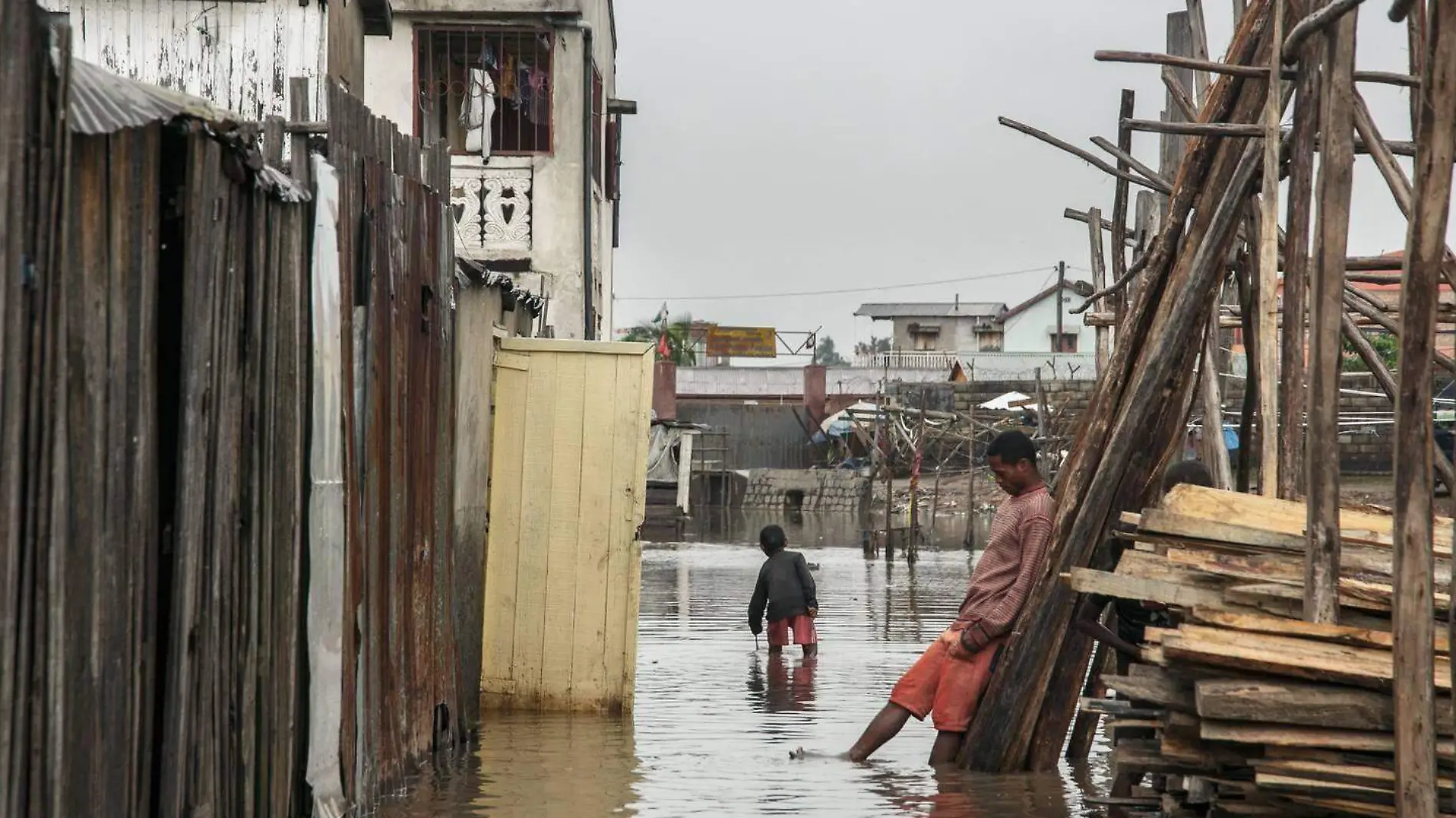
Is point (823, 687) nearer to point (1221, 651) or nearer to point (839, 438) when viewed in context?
point (1221, 651)

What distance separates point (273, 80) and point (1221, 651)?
374 inches

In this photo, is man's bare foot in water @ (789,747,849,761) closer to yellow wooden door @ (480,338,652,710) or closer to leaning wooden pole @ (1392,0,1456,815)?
yellow wooden door @ (480,338,652,710)

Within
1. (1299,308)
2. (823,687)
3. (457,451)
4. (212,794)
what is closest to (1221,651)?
(1299,308)

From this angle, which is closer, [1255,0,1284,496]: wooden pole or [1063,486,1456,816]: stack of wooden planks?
[1063,486,1456,816]: stack of wooden planks

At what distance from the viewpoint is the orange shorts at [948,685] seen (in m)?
8.82

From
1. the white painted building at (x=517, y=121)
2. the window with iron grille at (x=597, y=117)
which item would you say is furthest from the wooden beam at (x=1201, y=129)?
the window with iron grille at (x=597, y=117)

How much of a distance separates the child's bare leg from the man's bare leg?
8.2 inches

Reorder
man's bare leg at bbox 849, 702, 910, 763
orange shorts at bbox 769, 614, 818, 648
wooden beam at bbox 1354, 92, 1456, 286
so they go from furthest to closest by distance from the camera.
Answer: orange shorts at bbox 769, 614, 818, 648 < man's bare leg at bbox 849, 702, 910, 763 < wooden beam at bbox 1354, 92, 1456, 286

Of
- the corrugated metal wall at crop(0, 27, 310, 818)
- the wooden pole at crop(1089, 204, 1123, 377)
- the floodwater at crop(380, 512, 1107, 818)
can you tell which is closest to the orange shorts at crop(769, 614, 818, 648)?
the floodwater at crop(380, 512, 1107, 818)

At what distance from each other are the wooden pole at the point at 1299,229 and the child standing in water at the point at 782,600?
7.62 m

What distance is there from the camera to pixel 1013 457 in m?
8.73

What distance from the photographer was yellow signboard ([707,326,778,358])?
73.4 meters

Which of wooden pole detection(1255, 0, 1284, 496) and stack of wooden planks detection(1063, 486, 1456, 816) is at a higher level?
wooden pole detection(1255, 0, 1284, 496)

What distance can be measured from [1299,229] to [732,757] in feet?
13.6
